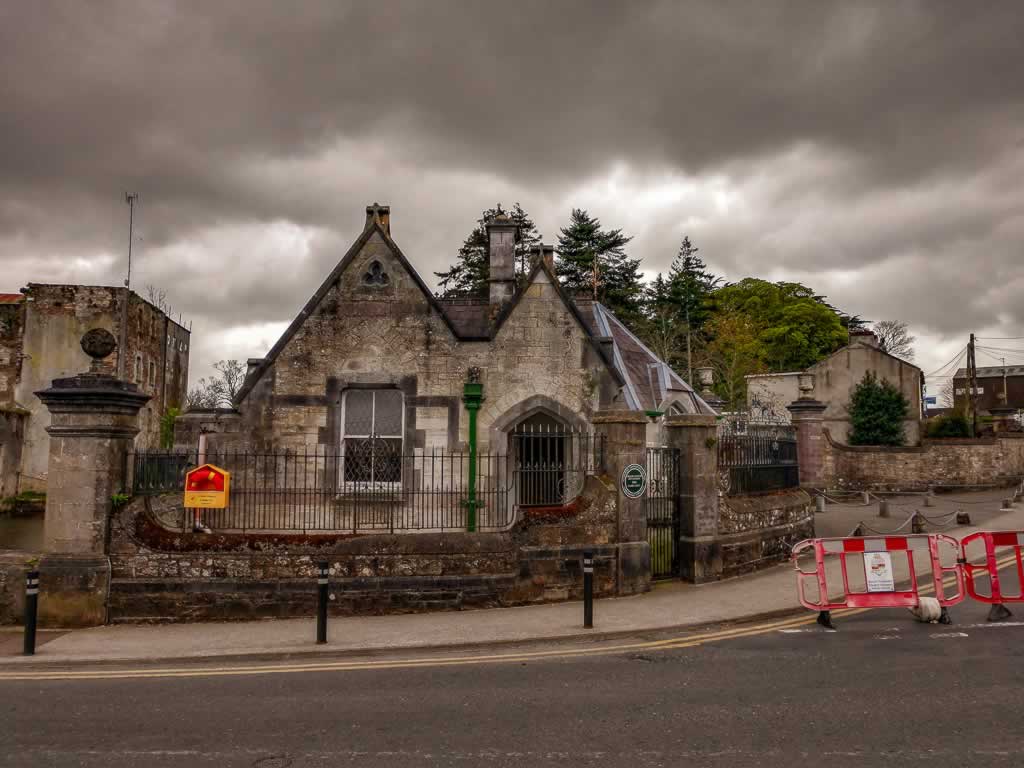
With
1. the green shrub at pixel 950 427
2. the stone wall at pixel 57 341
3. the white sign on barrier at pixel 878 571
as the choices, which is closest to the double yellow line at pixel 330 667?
the white sign on barrier at pixel 878 571

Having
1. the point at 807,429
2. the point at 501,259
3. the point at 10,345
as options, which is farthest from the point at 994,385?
the point at 10,345

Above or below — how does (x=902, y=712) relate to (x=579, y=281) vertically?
below

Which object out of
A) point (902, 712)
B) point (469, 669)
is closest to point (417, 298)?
point (469, 669)

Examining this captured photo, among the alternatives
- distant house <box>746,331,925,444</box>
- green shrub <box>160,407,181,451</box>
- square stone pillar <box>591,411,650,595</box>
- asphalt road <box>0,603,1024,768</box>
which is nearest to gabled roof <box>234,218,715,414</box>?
square stone pillar <box>591,411,650,595</box>

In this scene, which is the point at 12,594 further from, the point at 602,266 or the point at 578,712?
the point at 602,266

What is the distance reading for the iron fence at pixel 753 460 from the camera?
1309 cm

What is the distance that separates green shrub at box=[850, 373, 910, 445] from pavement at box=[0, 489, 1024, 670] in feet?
99.0

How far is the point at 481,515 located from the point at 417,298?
453 cm

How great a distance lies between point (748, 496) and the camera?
13336 mm

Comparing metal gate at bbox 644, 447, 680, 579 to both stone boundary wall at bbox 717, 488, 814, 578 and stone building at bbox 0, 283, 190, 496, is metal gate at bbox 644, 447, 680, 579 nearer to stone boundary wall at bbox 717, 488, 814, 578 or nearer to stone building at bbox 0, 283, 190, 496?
stone boundary wall at bbox 717, 488, 814, 578

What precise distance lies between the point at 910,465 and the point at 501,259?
22930 mm

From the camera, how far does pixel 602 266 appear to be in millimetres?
55844

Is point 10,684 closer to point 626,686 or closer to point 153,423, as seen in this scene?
point 626,686

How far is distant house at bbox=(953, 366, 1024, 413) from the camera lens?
3304 inches
